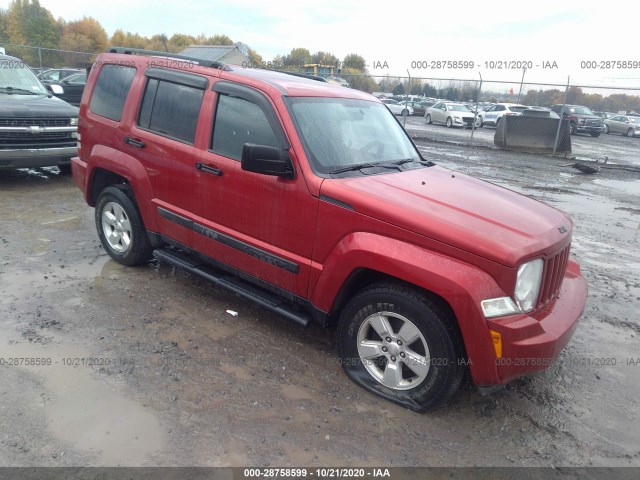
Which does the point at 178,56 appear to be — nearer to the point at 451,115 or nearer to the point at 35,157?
the point at 35,157

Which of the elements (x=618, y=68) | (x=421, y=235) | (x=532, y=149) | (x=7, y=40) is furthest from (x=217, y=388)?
(x=7, y=40)

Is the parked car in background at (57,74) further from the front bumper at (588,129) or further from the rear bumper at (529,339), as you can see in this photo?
the front bumper at (588,129)

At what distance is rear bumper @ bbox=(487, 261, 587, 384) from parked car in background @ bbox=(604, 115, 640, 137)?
113ft

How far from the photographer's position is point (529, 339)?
113 inches

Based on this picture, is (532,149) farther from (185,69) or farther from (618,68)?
(185,69)

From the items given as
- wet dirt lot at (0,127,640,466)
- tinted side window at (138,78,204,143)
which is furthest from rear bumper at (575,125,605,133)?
tinted side window at (138,78,204,143)

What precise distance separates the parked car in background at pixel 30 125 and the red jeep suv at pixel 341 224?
3401 mm

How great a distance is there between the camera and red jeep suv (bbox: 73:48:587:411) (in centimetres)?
291

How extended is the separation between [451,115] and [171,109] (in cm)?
2661

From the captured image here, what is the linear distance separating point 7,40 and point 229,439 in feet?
281

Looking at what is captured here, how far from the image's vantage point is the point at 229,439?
288 centimetres

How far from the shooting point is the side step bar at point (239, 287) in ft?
12.1

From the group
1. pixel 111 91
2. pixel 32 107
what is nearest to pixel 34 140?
pixel 32 107

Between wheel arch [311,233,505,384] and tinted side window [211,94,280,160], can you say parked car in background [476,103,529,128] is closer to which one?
tinted side window [211,94,280,160]
